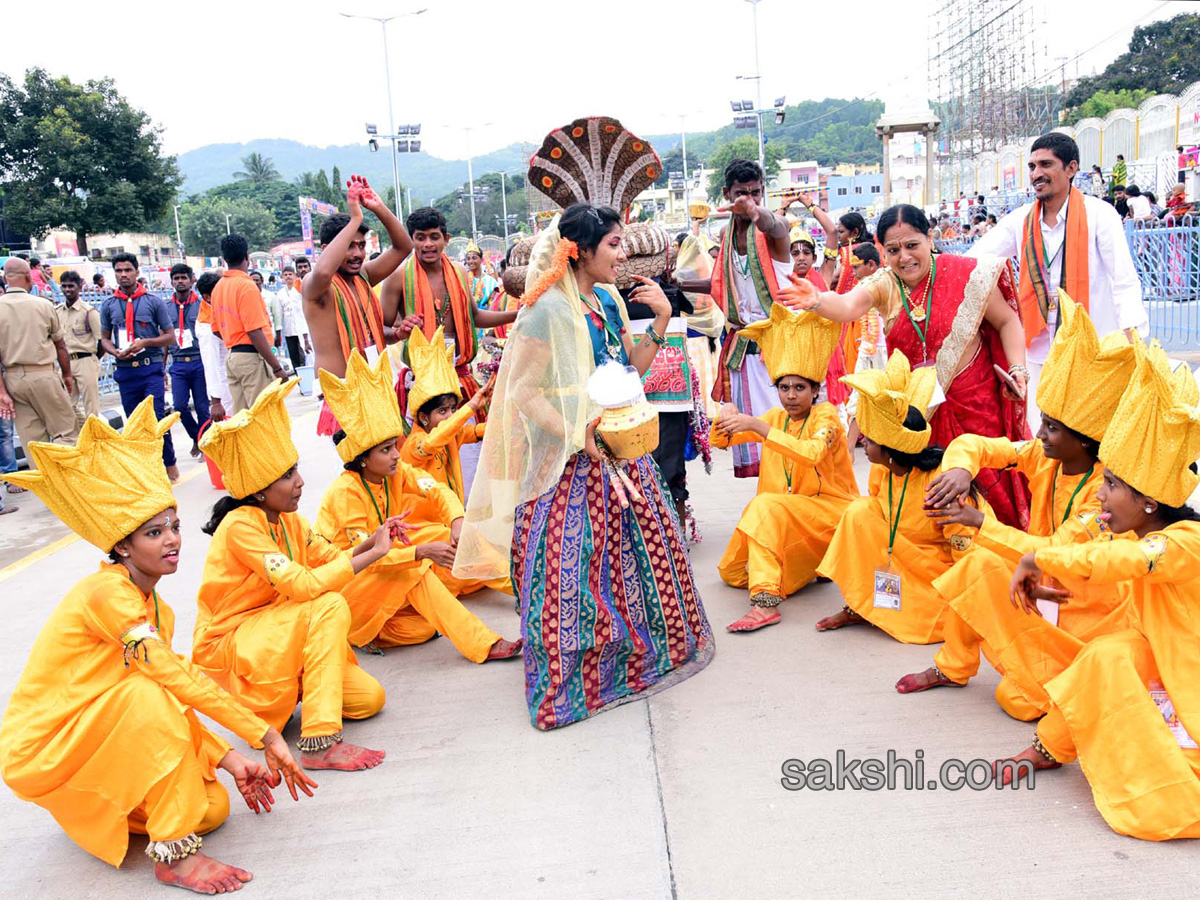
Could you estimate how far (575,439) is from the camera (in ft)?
11.3

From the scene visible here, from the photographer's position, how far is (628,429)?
11.2 ft

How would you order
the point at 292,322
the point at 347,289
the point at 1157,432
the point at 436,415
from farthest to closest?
the point at 292,322, the point at 347,289, the point at 436,415, the point at 1157,432

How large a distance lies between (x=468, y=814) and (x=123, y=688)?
107 cm

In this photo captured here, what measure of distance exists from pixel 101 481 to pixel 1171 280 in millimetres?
11683

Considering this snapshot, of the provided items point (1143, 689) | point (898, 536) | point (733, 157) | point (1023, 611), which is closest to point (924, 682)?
point (1023, 611)

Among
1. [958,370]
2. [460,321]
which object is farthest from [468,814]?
[460,321]

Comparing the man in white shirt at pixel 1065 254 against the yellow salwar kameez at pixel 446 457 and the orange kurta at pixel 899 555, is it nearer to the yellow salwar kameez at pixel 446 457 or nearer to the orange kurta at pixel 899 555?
the orange kurta at pixel 899 555

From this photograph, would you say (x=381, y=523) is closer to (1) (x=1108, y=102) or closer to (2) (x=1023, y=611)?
(2) (x=1023, y=611)

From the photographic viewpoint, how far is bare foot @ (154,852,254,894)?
267cm

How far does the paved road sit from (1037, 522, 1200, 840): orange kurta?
100 millimetres

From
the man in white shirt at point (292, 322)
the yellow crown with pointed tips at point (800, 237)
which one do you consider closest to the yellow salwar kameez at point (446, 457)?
the yellow crown with pointed tips at point (800, 237)

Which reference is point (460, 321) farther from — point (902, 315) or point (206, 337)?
point (206, 337)

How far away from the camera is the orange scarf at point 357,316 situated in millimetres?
4992

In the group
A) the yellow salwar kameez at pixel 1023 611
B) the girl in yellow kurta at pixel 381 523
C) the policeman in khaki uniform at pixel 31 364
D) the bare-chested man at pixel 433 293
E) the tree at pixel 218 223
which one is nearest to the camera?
the yellow salwar kameez at pixel 1023 611
